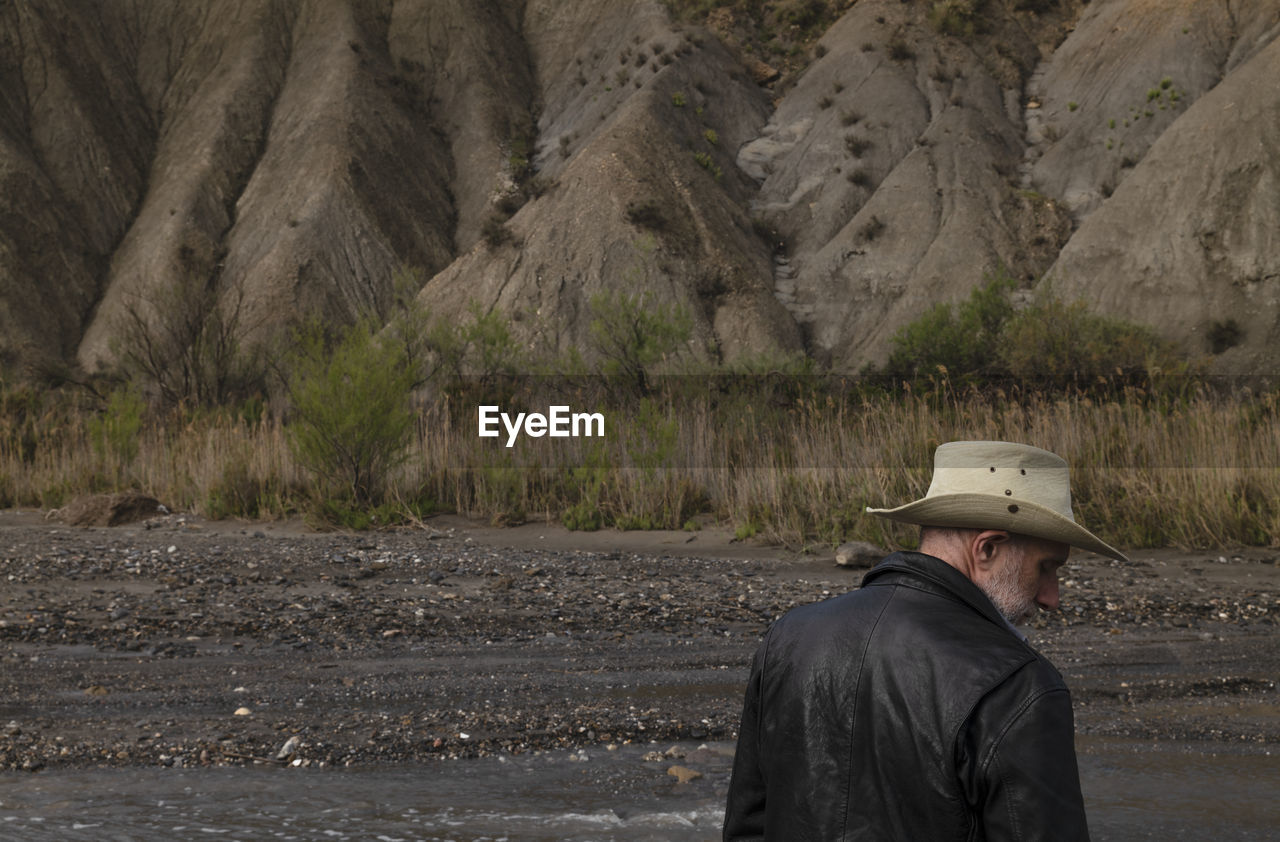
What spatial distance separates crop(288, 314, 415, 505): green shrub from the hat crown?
12784mm

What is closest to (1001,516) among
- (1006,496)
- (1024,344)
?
(1006,496)

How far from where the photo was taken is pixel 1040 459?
79.0 inches

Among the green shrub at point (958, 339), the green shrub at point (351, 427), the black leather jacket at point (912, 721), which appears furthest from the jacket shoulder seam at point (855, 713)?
the green shrub at point (958, 339)

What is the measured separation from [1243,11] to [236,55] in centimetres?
3885

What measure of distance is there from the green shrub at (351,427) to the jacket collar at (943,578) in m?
12.8

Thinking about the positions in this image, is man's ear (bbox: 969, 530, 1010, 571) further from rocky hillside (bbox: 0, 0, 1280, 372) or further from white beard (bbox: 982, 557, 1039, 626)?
rocky hillside (bbox: 0, 0, 1280, 372)

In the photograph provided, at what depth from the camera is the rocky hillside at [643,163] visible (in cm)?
3291

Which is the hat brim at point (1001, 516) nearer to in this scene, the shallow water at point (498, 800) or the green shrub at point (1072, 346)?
the shallow water at point (498, 800)

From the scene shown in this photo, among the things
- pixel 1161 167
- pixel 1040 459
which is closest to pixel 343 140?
pixel 1161 167

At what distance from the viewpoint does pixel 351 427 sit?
46.8 ft

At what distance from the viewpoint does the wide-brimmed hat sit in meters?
1.95

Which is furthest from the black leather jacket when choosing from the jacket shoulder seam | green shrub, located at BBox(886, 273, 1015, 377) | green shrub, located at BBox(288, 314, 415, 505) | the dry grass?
green shrub, located at BBox(886, 273, 1015, 377)

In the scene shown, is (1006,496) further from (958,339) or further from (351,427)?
(958,339)

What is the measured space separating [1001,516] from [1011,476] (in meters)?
0.07
